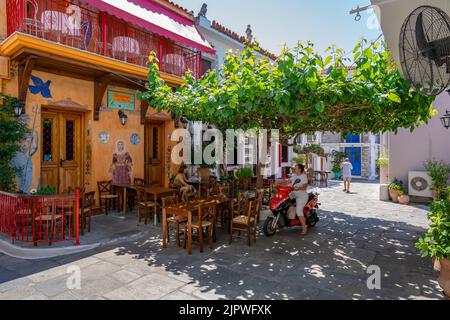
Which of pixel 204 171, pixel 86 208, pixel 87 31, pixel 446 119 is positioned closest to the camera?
pixel 86 208

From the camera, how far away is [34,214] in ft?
17.0

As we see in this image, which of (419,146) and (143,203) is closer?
(143,203)

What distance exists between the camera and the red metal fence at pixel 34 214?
5223mm

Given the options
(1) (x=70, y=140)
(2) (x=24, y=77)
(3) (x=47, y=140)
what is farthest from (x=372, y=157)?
(2) (x=24, y=77)

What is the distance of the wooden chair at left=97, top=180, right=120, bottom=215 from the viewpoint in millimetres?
8250

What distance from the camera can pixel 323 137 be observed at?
998 inches

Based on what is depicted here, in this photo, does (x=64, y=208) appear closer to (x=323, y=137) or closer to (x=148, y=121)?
(x=148, y=121)

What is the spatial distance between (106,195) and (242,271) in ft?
17.7

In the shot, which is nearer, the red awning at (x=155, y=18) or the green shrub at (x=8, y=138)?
the green shrub at (x=8, y=138)

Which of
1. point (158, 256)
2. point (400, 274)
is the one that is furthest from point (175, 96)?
point (400, 274)

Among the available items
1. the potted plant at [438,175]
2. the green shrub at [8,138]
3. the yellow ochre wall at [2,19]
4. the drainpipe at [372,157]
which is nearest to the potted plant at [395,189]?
the potted plant at [438,175]

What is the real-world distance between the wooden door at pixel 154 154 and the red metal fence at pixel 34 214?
16.0 feet

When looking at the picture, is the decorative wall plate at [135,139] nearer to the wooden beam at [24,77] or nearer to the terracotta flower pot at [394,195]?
the wooden beam at [24,77]

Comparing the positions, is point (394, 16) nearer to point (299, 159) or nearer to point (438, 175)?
point (438, 175)
